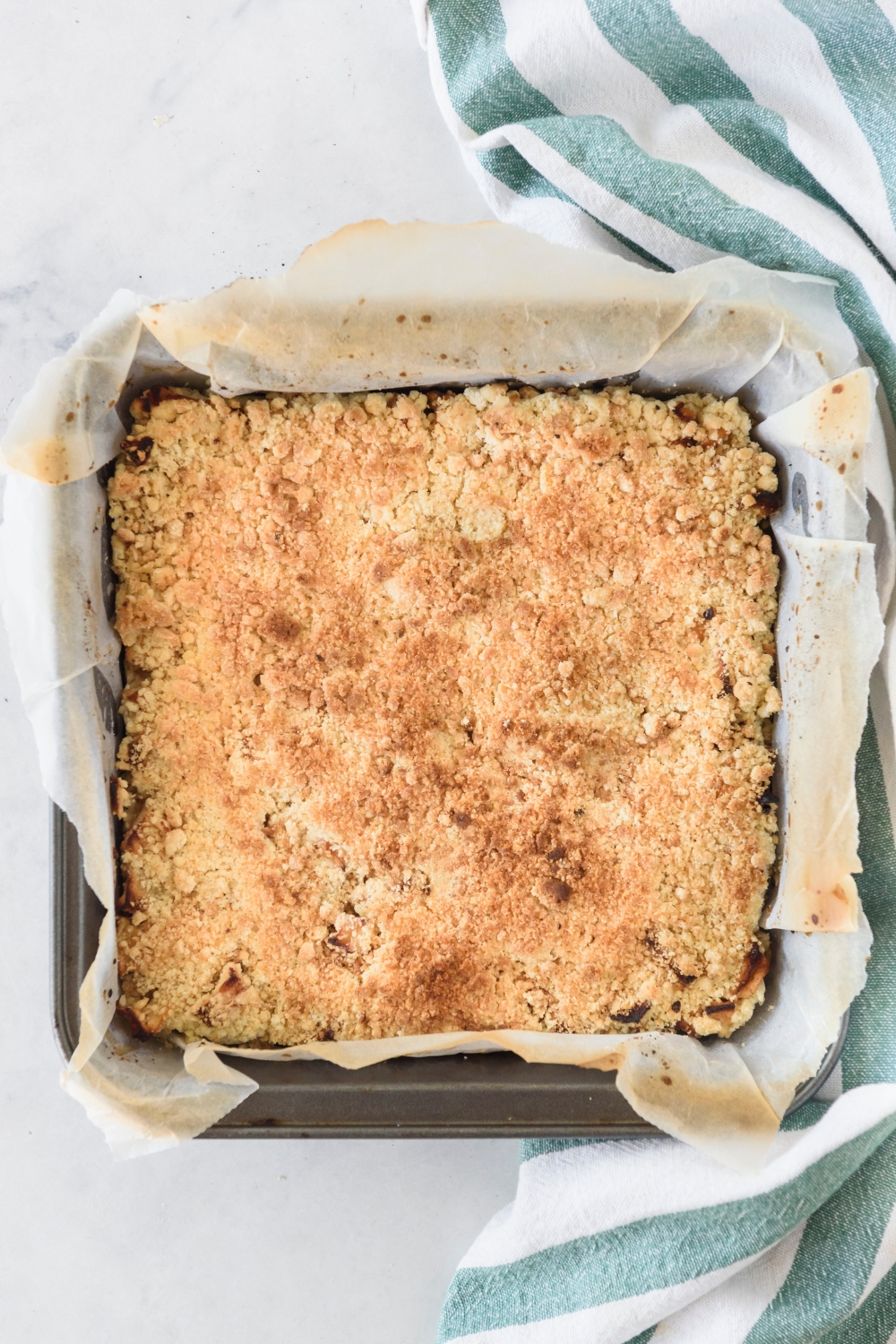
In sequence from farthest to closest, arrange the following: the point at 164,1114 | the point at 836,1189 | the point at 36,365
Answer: the point at 36,365, the point at 836,1189, the point at 164,1114

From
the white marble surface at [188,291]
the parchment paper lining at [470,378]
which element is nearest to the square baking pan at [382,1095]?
the parchment paper lining at [470,378]

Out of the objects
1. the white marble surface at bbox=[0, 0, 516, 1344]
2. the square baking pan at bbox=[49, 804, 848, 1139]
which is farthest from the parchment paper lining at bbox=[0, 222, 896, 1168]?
the white marble surface at bbox=[0, 0, 516, 1344]

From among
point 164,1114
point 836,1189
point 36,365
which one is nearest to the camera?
point 164,1114

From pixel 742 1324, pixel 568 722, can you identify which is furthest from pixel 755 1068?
pixel 568 722

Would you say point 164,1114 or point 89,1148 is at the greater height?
point 164,1114

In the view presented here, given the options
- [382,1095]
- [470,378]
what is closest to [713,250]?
[470,378]

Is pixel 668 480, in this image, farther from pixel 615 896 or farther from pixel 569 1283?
pixel 569 1283

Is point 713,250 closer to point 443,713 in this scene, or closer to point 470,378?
point 470,378
